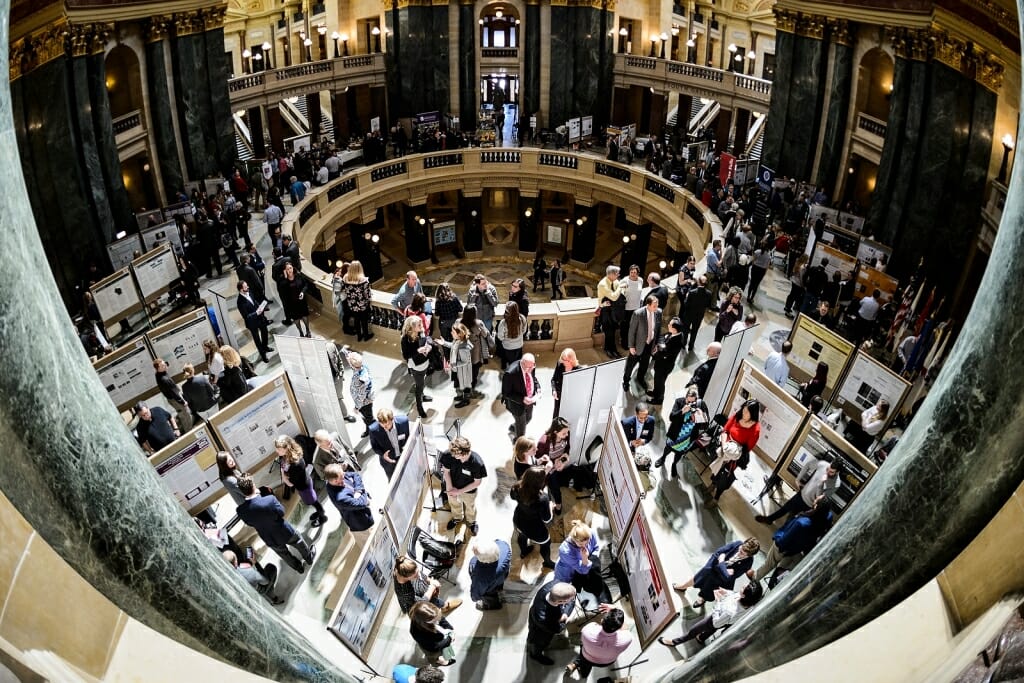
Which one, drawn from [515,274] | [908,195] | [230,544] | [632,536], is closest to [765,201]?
[908,195]

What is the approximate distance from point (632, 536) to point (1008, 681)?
16.6 ft

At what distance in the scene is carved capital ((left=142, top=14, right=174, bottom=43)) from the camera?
17.5 m

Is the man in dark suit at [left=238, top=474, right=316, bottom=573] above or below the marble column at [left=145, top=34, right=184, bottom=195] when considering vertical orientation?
below

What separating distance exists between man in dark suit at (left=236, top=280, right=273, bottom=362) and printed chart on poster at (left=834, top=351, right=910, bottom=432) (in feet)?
28.4

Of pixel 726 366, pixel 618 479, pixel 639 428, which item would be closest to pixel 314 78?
pixel 726 366

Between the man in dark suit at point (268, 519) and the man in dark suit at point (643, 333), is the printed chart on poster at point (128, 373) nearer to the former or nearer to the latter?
the man in dark suit at point (268, 519)

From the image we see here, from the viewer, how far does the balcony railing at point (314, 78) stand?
24.0 metres

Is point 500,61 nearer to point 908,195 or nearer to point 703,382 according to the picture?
point 908,195

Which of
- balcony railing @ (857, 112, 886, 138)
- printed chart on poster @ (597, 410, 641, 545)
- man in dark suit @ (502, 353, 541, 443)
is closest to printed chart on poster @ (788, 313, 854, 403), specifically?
printed chart on poster @ (597, 410, 641, 545)

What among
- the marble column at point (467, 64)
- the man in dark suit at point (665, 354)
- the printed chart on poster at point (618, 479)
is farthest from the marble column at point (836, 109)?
the printed chart on poster at point (618, 479)

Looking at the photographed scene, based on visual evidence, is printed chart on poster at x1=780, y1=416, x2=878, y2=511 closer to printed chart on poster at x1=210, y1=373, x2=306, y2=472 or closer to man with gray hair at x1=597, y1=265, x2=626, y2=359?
man with gray hair at x1=597, y1=265, x2=626, y2=359

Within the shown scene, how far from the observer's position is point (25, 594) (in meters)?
1.70

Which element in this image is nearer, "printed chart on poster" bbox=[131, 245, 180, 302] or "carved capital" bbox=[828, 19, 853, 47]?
"printed chart on poster" bbox=[131, 245, 180, 302]

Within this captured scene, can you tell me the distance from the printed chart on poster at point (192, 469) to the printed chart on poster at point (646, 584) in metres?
4.52
